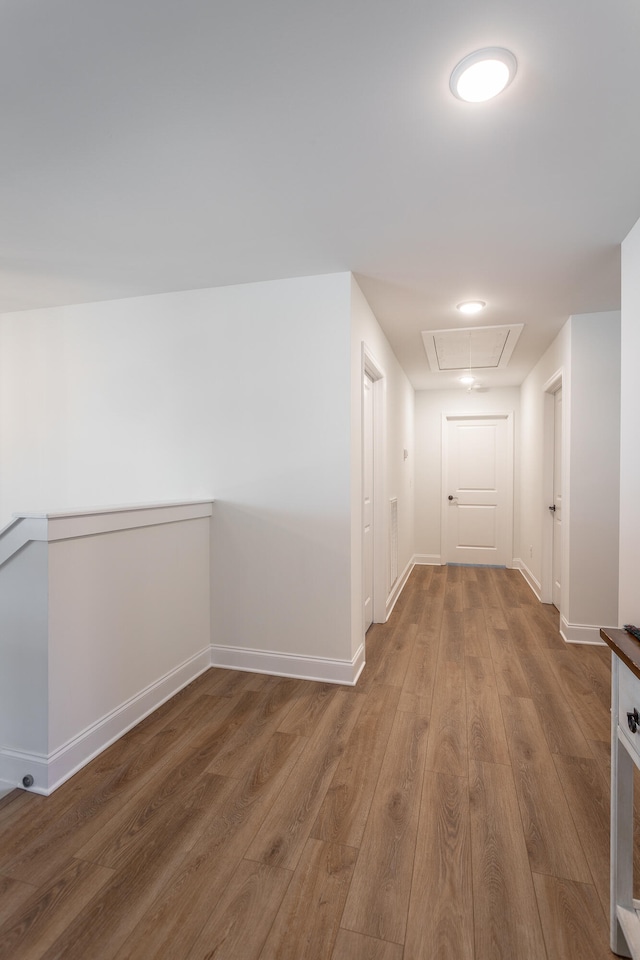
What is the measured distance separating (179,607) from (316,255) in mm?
2087

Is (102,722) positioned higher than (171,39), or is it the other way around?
(171,39)

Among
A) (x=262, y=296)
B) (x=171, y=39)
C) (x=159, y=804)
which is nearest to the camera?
(x=171, y=39)

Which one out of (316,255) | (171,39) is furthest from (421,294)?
(171,39)

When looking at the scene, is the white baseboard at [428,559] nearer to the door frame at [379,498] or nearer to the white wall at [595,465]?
the door frame at [379,498]

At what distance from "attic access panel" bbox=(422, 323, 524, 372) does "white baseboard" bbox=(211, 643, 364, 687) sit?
2553mm

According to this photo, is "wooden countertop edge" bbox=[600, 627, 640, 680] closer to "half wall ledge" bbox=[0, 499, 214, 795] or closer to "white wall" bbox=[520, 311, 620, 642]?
"half wall ledge" bbox=[0, 499, 214, 795]

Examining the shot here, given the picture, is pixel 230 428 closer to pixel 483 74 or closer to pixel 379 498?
pixel 379 498

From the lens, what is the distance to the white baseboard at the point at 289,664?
9.25ft

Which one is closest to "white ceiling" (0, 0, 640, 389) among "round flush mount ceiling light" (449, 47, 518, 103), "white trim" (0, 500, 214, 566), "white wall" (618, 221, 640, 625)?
"round flush mount ceiling light" (449, 47, 518, 103)

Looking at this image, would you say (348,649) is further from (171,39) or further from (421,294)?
(171,39)

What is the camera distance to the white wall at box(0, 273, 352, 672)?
2834 millimetres

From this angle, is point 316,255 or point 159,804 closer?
point 159,804

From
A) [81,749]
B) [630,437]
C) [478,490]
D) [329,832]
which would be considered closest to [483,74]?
[630,437]

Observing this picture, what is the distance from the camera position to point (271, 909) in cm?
136
